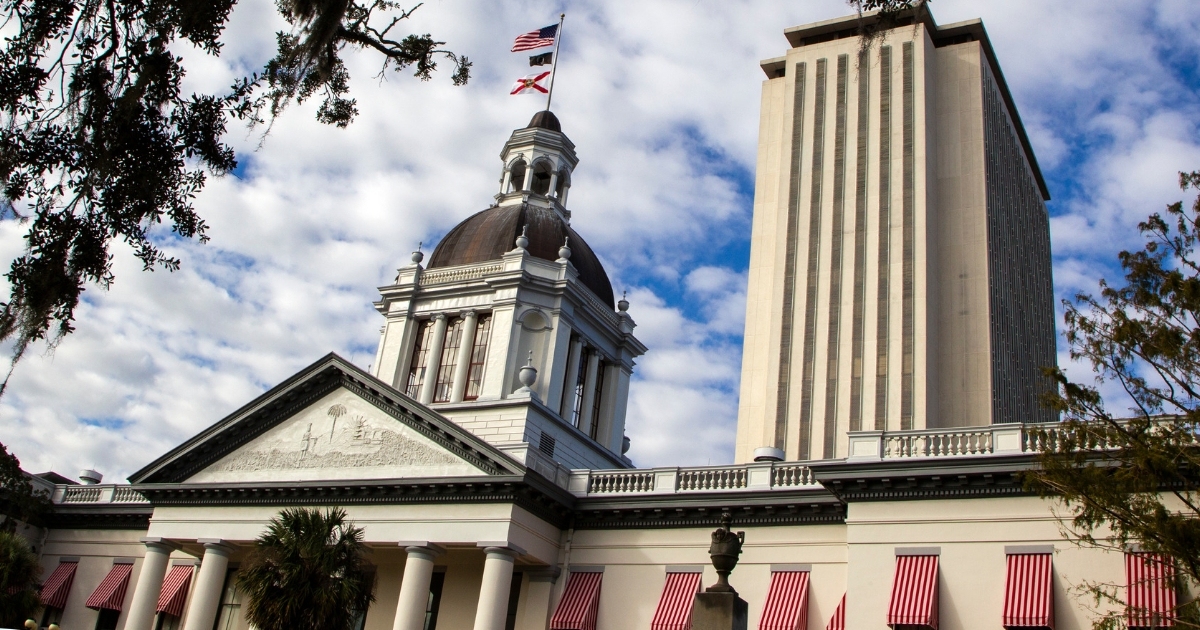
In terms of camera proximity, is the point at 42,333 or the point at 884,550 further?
the point at 884,550

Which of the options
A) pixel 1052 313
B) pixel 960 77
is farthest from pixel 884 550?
pixel 1052 313

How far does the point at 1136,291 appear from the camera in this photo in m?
19.0

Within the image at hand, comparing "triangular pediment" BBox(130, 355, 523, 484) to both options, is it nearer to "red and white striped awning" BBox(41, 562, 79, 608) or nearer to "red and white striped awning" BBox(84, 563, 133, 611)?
"red and white striped awning" BBox(84, 563, 133, 611)

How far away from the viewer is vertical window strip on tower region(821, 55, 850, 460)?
225 feet

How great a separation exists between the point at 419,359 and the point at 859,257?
133 feet

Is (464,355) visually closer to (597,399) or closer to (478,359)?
(478,359)

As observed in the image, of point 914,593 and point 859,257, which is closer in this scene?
point 914,593

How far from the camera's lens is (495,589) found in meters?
26.7

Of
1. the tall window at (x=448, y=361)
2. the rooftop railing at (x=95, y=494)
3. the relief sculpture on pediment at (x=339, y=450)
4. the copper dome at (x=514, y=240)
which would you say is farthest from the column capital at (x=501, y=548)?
the copper dome at (x=514, y=240)

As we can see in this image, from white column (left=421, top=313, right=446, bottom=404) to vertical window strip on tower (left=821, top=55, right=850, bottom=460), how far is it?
34.1m

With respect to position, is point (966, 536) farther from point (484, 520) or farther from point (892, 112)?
point (892, 112)

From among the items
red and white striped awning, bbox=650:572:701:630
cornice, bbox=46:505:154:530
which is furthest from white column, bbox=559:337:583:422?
cornice, bbox=46:505:154:530

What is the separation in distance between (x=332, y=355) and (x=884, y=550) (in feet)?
53.7

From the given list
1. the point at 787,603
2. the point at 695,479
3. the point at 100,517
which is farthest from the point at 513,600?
the point at 100,517
